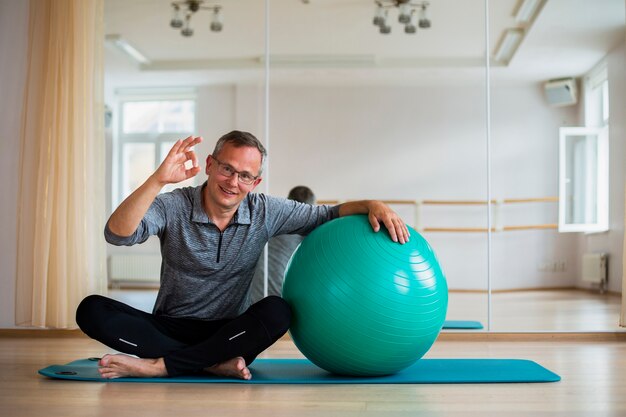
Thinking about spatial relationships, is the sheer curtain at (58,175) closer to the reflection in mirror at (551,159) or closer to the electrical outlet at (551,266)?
the reflection in mirror at (551,159)

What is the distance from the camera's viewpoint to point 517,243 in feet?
18.5

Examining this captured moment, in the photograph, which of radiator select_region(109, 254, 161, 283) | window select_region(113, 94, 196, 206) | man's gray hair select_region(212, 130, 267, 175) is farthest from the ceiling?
man's gray hair select_region(212, 130, 267, 175)

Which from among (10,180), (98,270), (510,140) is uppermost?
(510,140)

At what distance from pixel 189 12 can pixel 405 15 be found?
1.43 m

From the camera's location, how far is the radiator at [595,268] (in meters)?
4.60

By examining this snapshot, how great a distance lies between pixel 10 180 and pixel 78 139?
1.59 ft

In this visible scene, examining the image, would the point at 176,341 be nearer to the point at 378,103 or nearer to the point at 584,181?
the point at 584,181

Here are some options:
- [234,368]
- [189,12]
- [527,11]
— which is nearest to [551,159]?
[527,11]

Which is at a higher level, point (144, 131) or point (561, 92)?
point (561, 92)

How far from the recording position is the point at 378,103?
17.4 feet

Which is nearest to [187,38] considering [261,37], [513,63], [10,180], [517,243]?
[261,37]

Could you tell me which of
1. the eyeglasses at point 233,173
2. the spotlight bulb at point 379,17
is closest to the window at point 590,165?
the spotlight bulb at point 379,17

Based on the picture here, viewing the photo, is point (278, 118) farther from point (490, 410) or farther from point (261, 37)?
point (490, 410)

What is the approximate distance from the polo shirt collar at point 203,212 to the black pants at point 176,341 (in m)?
0.31
